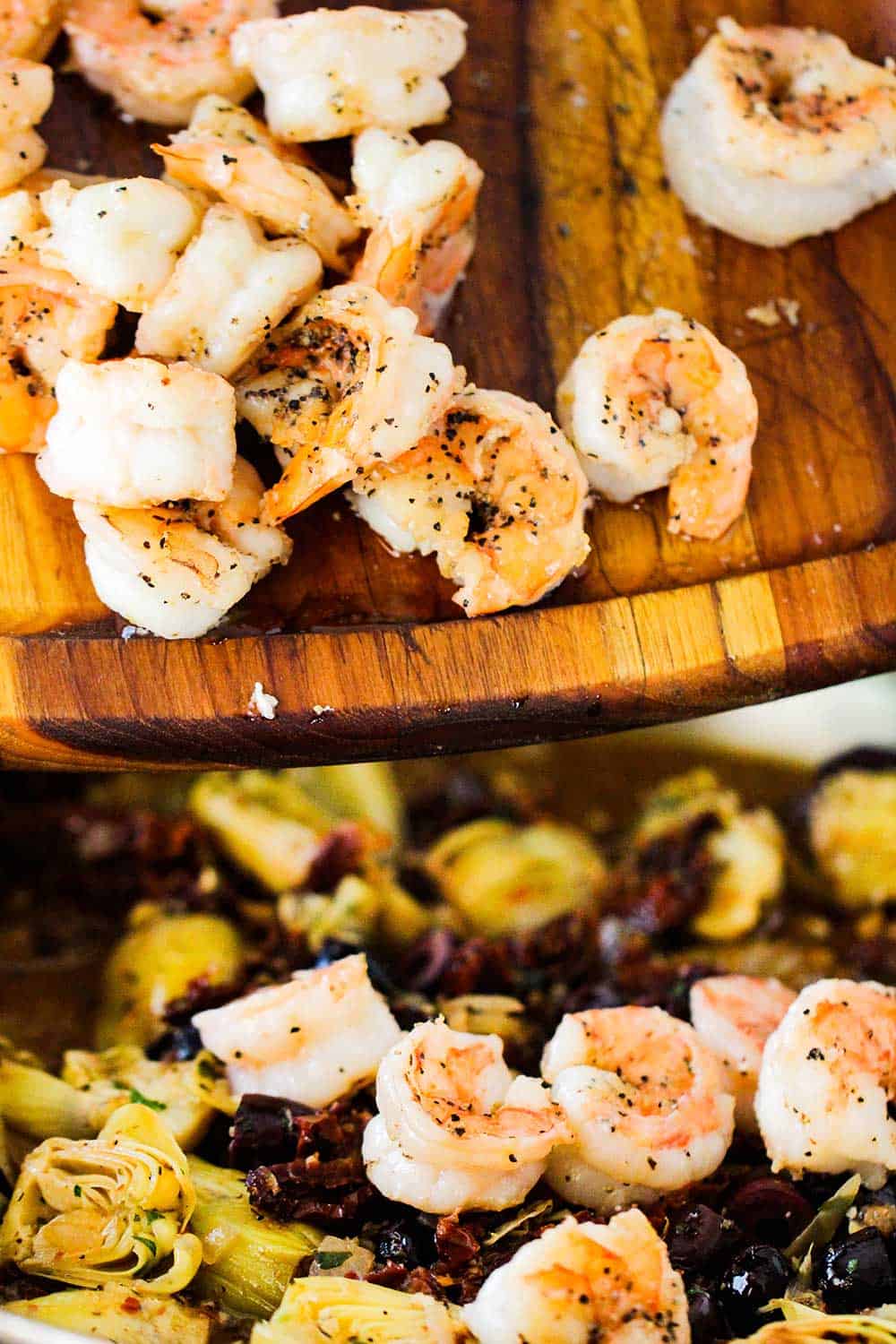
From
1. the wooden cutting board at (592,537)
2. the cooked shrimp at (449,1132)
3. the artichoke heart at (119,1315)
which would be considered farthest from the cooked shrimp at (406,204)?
the artichoke heart at (119,1315)

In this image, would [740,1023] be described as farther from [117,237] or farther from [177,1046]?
[117,237]

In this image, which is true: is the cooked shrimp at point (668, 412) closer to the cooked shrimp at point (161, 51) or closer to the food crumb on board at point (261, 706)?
the food crumb on board at point (261, 706)

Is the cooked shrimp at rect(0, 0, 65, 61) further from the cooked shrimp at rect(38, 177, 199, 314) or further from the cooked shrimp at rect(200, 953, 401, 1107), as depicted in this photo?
the cooked shrimp at rect(200, 953, 401, 1107)

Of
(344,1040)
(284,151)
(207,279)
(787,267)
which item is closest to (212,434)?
(207,279)

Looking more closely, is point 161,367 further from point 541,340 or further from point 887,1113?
point 887,1113

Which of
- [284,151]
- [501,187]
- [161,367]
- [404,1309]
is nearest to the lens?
[404,1309]

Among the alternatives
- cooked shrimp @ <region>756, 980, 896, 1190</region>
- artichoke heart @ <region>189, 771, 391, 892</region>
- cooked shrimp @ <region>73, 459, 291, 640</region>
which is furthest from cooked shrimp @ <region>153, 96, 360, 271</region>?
cooked shrimp @ <region>756, 980, 896, 1190</region>

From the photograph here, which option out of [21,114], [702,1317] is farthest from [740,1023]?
[21,114]
